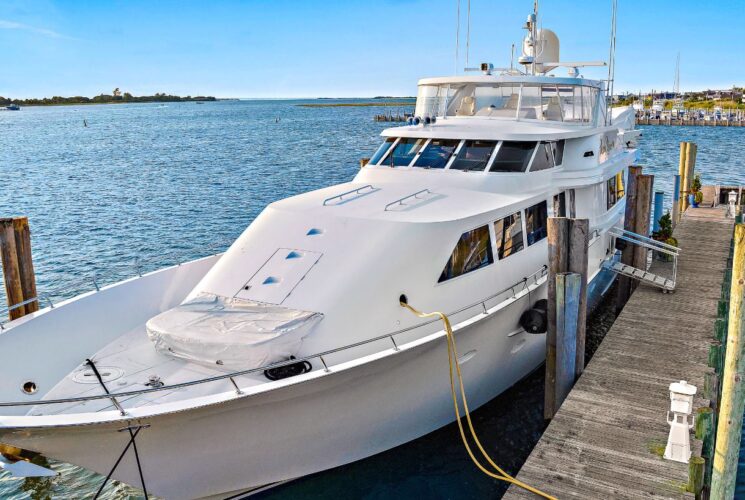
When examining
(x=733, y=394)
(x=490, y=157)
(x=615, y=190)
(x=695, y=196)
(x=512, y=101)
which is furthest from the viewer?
(x=695, y=196)

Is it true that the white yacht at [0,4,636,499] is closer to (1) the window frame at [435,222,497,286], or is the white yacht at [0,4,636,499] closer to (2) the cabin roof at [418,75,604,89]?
(1) the window frame at [435,222,497,286]

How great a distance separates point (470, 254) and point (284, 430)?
12.1 ft

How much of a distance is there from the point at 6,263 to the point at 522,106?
996 centimetres

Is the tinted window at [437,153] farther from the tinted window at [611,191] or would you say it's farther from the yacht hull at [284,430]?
the tinted window at [611,191]

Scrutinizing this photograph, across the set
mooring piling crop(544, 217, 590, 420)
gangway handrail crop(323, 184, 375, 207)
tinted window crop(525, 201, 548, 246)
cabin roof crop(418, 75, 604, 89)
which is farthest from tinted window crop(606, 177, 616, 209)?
gangway handrail crop(323, 184, 375, 207)

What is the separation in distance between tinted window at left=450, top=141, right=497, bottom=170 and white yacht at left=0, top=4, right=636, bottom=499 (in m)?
0.03

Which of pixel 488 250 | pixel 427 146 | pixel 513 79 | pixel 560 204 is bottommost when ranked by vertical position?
pixel 488 250

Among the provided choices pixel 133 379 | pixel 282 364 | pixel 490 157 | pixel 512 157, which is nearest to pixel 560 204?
pixel 512 157

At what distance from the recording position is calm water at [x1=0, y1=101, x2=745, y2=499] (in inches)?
358

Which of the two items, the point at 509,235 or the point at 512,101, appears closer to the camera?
the point at 509,235

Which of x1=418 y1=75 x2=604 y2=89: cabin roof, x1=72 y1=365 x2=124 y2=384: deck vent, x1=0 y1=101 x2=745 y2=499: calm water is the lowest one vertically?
x1=0 y1=101 x2=745 y2=499: calm water

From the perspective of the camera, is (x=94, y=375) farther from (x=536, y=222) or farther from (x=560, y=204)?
(x=560, y=204)

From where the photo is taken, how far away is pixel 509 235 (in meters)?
10.2

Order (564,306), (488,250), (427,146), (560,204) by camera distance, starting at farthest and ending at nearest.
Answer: (560,204) < (427,146) < (488,250) < (564,306)
